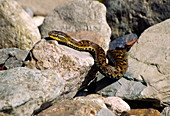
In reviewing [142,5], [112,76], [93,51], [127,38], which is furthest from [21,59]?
[142,5]

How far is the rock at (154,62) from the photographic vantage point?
830 cm

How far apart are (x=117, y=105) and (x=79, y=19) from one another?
580 centimetres

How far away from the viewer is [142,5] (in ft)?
41.5

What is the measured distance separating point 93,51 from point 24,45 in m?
3.47

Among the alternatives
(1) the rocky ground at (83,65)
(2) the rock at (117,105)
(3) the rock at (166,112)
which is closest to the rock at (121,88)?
(1) the rocky ground at (83,65)

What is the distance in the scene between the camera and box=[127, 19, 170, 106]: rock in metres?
8.30

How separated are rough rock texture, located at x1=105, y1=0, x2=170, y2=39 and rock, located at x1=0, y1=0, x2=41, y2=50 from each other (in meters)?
3.64

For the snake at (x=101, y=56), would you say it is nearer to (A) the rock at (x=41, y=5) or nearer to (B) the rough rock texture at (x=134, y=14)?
(B) the rough rock texture at (x=134, y=14)

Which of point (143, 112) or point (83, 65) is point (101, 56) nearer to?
point (83, 65)

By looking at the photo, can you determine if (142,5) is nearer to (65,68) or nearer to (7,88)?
(65,68)

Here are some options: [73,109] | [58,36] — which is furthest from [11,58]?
[73,109]

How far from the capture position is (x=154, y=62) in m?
9.24

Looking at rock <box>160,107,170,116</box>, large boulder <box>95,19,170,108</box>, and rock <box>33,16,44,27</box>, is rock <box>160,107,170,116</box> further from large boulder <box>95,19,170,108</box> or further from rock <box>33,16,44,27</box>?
rock <box>33,16,44,27</box>

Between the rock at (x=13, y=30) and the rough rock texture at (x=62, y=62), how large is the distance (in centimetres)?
353
